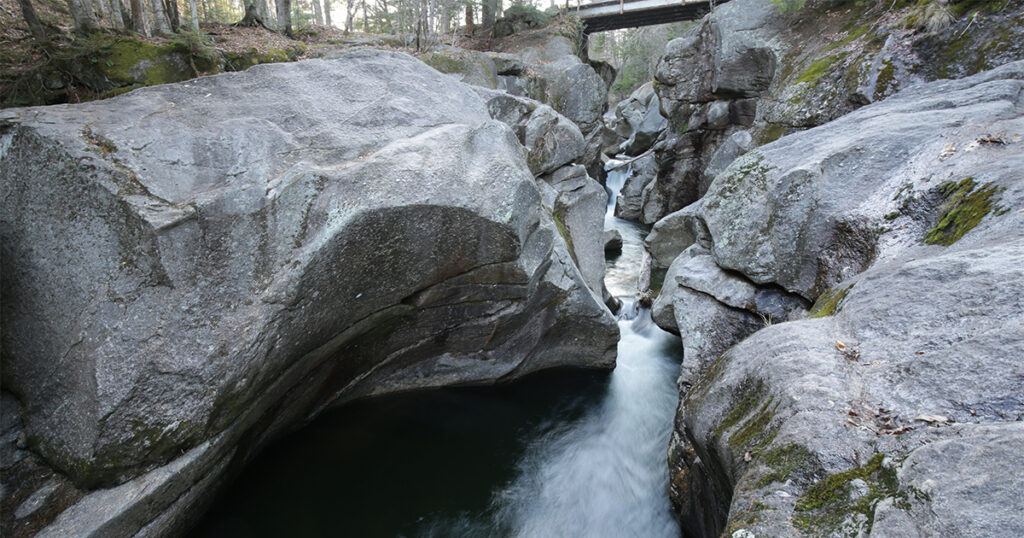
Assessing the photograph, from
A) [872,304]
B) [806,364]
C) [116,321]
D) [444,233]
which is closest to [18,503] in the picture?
[116,321]

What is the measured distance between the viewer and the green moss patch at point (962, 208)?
14.3 ft

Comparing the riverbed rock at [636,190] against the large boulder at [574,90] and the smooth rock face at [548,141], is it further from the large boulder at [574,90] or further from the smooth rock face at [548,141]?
the smooth rock face at [548,141]

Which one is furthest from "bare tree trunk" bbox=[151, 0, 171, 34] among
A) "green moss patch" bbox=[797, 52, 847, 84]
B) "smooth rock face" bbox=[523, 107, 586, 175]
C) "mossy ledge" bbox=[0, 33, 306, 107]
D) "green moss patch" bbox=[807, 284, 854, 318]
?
"green moss patch" bbox=[797, 52, 847, 84]

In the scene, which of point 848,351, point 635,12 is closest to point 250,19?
point 635,12

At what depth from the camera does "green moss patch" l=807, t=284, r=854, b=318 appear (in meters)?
4.50

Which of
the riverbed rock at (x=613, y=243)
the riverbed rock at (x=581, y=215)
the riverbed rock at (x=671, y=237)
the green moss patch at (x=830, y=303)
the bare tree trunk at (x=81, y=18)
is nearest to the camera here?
the green moss patch at (x=830, y=303)

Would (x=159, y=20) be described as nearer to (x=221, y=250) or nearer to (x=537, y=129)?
(x=537, y=129)

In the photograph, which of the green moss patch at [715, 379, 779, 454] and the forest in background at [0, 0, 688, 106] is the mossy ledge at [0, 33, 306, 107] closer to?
the forest in background at [0, 0, 688, 106]

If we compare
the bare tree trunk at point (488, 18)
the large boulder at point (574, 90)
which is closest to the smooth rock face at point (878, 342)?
the large boulder at point (574, 90)

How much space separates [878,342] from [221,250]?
645cm

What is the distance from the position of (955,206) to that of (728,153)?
11104mm

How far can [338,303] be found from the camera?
611cm

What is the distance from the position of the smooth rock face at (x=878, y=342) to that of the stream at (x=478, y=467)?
1.56 meters

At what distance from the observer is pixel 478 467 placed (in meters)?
7.53
